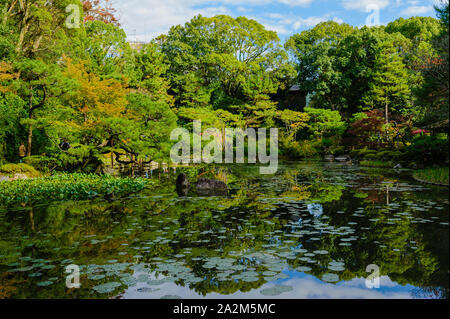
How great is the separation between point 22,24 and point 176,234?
15.7 meters

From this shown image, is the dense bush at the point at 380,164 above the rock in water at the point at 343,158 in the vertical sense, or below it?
below

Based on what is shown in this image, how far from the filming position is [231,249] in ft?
14.4

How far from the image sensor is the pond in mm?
3223

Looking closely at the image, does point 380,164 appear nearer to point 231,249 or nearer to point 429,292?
point 231,249

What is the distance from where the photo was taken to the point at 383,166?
59.3ft

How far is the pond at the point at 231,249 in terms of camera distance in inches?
127

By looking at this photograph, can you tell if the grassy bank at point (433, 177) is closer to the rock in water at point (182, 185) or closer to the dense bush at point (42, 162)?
the rock in water at point (182, 185)

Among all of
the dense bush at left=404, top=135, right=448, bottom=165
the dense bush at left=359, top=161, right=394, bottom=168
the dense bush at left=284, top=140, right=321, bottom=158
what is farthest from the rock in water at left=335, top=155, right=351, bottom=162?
the dense bush at left=404, top=135, right=448, bottom=165

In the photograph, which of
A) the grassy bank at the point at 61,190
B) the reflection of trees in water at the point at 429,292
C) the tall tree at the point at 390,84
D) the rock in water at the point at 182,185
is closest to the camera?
the reflection of trees in water at the point at 429,292

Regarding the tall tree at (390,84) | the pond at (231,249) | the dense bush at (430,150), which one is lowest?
the pond at (231,249)

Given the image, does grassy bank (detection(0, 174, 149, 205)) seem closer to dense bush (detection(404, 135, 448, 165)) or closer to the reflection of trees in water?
the reflection of trees in water

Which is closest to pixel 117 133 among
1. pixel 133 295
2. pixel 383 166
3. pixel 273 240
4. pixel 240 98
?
pixel 273 240

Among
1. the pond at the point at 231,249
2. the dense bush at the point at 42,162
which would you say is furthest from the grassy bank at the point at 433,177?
the dense bush at the point at 42,162

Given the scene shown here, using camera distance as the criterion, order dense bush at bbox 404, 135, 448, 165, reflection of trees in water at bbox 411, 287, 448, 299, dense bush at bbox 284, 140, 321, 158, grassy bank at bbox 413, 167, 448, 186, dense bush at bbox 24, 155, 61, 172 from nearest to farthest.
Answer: reflection of trees in water at bbox 411, 287, 448, 299, grassy bank at bbox 413, 167, 448, 186, dense bush at bbox 404, 135, 448, 165, dense bush at bbox 24, 155, 61, 172, dense bush at bbox 284, 140, 321, 158
